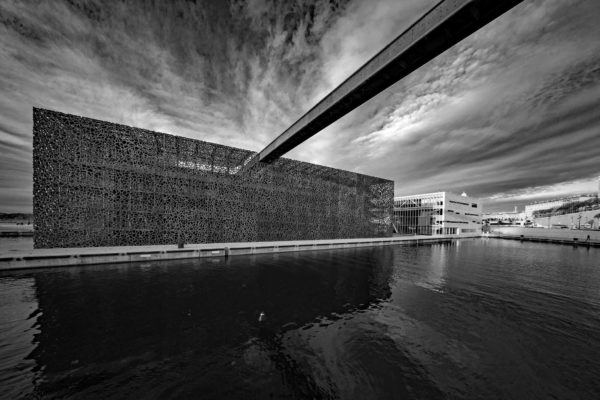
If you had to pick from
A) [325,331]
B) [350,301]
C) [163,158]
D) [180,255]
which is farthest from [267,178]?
[325,331]

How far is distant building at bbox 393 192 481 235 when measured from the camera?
229 feet

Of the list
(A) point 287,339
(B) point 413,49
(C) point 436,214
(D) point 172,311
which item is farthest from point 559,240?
(D) point 172,311

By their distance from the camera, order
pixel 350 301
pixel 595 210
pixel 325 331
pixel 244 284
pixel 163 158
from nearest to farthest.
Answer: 1. pixel 325 331
2. pixel 350 301
3. pixel 244 284
4. pixel 163 158
5. pixel 595 210

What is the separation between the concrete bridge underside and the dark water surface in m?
14.0

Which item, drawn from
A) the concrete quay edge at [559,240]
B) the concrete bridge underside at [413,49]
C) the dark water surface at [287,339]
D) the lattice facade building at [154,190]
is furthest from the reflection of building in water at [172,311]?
the concrete quay edge at [559,240]

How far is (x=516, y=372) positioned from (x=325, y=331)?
6.39 metres

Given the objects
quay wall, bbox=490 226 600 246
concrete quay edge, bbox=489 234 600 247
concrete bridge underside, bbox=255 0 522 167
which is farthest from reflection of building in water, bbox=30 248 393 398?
quay wall, bbox=490 226 600 246

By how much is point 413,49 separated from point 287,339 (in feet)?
50.8

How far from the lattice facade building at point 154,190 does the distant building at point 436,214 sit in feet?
149

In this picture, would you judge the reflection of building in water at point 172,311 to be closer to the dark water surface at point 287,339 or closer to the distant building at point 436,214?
the dark water surface at point 287,339

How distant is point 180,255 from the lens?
2225 cm

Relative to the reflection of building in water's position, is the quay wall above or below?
below

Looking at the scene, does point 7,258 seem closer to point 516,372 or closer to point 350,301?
point 350,301

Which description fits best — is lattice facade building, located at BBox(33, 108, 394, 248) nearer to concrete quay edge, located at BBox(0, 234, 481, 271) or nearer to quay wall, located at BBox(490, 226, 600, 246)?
concrete quay edge, located at BBox(0, 234, 481, 271)
